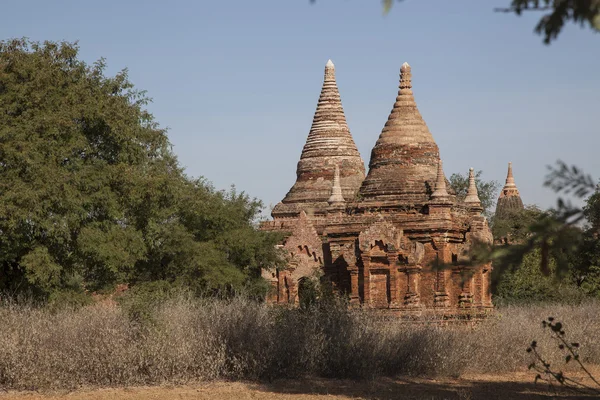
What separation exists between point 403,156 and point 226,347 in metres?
11.2

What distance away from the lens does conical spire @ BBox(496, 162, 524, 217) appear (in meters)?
44.1

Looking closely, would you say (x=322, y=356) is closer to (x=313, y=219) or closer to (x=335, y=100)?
(x=313, y=219)

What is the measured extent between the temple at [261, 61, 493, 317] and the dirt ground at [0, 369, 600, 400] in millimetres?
5047

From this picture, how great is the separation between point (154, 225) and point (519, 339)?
292 inches

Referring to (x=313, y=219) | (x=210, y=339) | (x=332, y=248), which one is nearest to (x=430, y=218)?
(x=332, y=248)

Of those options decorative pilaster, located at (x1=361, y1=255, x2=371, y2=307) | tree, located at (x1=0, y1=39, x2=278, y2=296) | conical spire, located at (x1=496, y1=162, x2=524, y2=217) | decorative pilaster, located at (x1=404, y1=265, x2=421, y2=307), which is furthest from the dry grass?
conical spire, located at (x1=496, y1=162, x2=524, y2=217)

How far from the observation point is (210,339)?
13.8 meters

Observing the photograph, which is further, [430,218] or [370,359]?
[430,218]

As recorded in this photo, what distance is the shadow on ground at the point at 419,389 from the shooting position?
42.7 ft

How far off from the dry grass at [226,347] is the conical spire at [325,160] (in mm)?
12702

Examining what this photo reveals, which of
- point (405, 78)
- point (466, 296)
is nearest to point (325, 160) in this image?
point (405, 78)

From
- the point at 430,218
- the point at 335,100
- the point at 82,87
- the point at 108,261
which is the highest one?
the point at 335,100

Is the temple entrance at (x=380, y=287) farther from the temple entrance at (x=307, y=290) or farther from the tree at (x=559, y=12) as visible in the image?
the tree at (x=559, y=12)

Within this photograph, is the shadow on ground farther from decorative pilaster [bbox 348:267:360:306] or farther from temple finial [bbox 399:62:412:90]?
temple finial [bbox 399:62:412:90]
